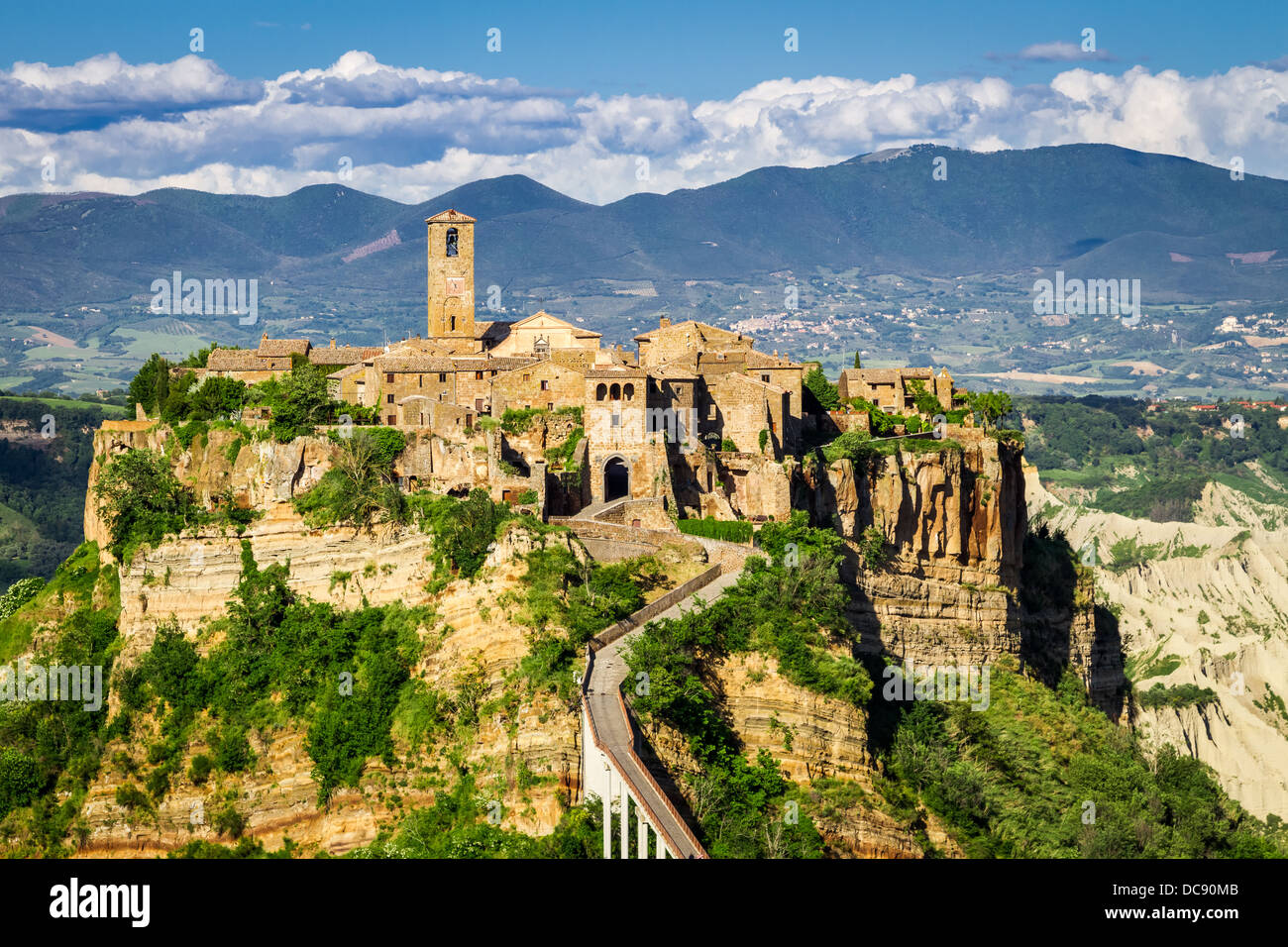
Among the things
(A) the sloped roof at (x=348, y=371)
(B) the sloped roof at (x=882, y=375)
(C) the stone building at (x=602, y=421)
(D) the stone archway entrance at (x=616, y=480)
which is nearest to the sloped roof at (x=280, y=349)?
(C) the stone building at (x=602, y=421)

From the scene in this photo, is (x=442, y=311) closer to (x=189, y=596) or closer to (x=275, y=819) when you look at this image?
(x=189, y=596)

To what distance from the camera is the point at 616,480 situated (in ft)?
199

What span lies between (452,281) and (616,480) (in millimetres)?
18219

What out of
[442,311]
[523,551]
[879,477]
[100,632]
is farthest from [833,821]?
[442,311]

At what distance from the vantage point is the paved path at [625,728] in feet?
124

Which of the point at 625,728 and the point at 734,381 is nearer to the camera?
the point at 625,728

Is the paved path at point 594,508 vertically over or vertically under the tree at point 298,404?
under

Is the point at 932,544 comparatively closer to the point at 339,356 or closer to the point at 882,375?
the point at 882,375

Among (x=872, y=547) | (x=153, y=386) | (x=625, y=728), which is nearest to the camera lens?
(x=625, y=728)

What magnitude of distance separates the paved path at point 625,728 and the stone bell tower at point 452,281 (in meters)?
25.1

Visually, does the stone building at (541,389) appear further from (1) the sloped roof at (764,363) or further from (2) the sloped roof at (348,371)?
(1) the sloped roof at (764,363)

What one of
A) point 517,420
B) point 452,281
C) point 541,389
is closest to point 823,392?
point 452,281

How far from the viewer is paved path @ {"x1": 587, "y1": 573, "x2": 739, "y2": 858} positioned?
124 feet
